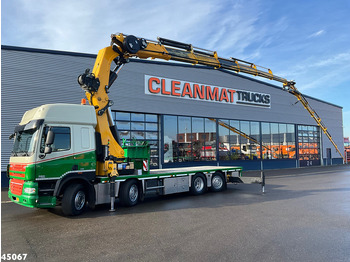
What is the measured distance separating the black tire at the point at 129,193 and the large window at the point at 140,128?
983cm

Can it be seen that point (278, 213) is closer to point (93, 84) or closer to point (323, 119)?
point (93, 84)

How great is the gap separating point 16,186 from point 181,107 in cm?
1575

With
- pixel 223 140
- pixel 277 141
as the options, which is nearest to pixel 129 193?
pixel 223 140

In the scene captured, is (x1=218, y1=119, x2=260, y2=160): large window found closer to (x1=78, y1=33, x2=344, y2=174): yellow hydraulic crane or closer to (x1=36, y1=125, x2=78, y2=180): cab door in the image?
(x1=78, y1=33, x2=344, y2=174): yellow hydraulic crane

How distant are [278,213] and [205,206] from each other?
7.88 feet

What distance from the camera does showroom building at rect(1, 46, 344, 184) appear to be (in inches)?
652

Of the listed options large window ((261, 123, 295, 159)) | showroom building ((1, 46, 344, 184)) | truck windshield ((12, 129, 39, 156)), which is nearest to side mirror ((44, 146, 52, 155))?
truck windshield ((12, 129, 39, 156))

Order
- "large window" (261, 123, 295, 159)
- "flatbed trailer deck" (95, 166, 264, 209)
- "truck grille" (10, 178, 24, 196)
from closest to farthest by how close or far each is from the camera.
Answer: "truck grille" (10, 178, 24, 196) → "flatbed trailer deck" (95, 166, 264, 209) → "large window" (261, 123, 295, 159)

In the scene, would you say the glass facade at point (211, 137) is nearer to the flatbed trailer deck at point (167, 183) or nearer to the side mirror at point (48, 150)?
the flatbed trailer deck at point (167, 183)

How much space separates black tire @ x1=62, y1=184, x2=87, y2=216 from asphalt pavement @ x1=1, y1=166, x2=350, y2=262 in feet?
0.79

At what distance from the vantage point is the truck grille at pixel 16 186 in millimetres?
7703

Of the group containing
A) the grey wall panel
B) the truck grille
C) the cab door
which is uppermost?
the grey wall panel

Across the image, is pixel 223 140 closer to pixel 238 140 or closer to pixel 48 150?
pixel 238 140

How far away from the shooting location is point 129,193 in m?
9.59
